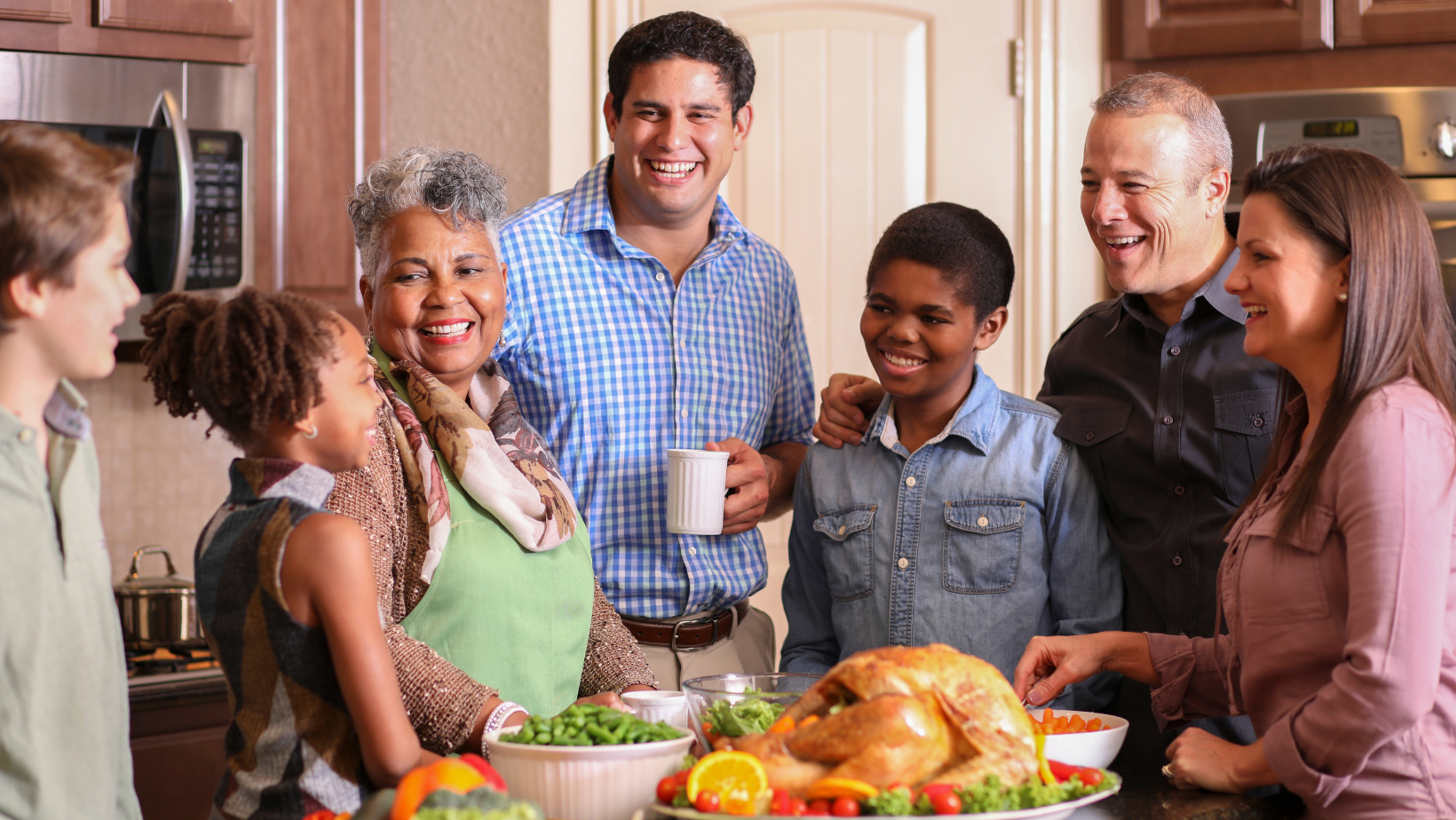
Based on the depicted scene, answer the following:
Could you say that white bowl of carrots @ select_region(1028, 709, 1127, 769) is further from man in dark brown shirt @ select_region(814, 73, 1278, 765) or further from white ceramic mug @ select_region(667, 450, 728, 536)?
white ceramic mug @ select_region(667, 450, 728, 536)

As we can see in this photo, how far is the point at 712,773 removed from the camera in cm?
105

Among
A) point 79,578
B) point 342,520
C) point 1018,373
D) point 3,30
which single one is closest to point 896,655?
point 342,520

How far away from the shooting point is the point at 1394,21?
2867 mm

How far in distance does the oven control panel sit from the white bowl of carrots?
1898mm

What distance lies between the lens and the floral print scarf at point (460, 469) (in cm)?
147

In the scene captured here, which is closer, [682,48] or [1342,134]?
[682,48]

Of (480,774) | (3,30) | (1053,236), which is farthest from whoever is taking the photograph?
(1053,236)

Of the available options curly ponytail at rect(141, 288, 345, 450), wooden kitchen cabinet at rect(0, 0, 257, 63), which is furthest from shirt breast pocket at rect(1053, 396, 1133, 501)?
wooden kitchen cabinet at rect(0, 0, 257, 63)

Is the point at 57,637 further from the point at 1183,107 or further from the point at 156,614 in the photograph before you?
the point at 156,614

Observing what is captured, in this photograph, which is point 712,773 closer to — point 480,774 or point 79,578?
point 480,774

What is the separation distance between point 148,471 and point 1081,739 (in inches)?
108

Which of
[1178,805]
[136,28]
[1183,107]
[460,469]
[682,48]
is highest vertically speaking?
[136,28]

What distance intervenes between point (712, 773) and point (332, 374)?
518 millimetres

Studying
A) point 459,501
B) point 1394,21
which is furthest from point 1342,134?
Result: point 459,501
